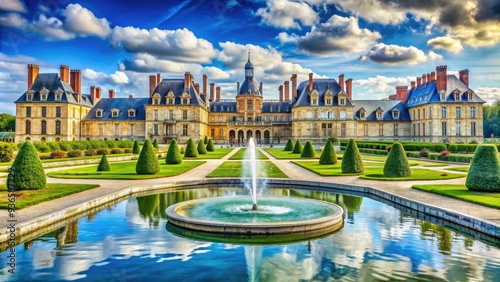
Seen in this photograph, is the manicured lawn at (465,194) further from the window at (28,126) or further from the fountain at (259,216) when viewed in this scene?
the window at (28,126)

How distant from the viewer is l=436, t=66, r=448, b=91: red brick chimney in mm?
50828

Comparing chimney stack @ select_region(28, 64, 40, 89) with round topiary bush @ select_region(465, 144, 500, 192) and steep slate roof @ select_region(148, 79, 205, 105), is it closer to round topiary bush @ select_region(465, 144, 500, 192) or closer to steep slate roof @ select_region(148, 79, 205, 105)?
steep slate roof @ select_region(148, 79, 205, 105)

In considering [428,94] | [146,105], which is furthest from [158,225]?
[428,94]

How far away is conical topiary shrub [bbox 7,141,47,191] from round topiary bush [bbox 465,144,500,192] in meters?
15.5

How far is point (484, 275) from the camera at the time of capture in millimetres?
6789

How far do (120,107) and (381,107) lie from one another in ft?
134

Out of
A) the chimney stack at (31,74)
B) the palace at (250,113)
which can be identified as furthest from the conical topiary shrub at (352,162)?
the chimney stack at (31,74)

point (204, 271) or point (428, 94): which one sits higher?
point (428, 94)

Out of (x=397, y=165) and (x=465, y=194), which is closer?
(x=465, y=194)

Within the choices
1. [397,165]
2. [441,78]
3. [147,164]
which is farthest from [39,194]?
[441,78]

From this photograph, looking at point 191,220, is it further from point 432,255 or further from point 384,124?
point 384,124

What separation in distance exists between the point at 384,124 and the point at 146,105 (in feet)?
120

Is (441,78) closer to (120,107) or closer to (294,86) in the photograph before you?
(294,86)

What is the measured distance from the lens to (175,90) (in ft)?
188
